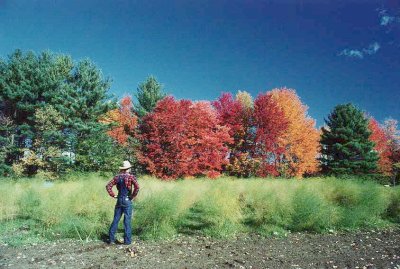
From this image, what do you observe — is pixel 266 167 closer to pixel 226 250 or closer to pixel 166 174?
pixel 166 174

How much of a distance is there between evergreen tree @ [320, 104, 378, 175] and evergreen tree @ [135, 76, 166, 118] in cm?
1854

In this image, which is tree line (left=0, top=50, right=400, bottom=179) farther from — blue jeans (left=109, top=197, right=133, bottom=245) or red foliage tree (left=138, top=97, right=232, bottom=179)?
blue jeans (left=109, top=197, right=133, bottom=245)

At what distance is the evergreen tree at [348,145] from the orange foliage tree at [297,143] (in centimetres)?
138

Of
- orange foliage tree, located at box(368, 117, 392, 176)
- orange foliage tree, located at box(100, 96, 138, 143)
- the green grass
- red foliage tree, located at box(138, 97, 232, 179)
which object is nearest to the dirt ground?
the green grass

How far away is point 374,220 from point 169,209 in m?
7.48

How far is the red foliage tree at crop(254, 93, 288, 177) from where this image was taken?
31281 mm

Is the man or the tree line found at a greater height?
the tree line

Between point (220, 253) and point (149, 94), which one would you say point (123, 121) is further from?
point (220, 253)

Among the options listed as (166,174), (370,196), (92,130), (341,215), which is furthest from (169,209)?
(92,130)

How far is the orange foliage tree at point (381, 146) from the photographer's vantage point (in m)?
42.3

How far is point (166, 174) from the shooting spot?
2689 centimetres

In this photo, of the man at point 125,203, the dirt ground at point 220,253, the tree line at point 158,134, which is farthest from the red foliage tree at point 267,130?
the man at point 125,203

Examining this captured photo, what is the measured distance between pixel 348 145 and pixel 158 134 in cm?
2012

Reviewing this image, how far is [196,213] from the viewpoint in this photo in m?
10.9
